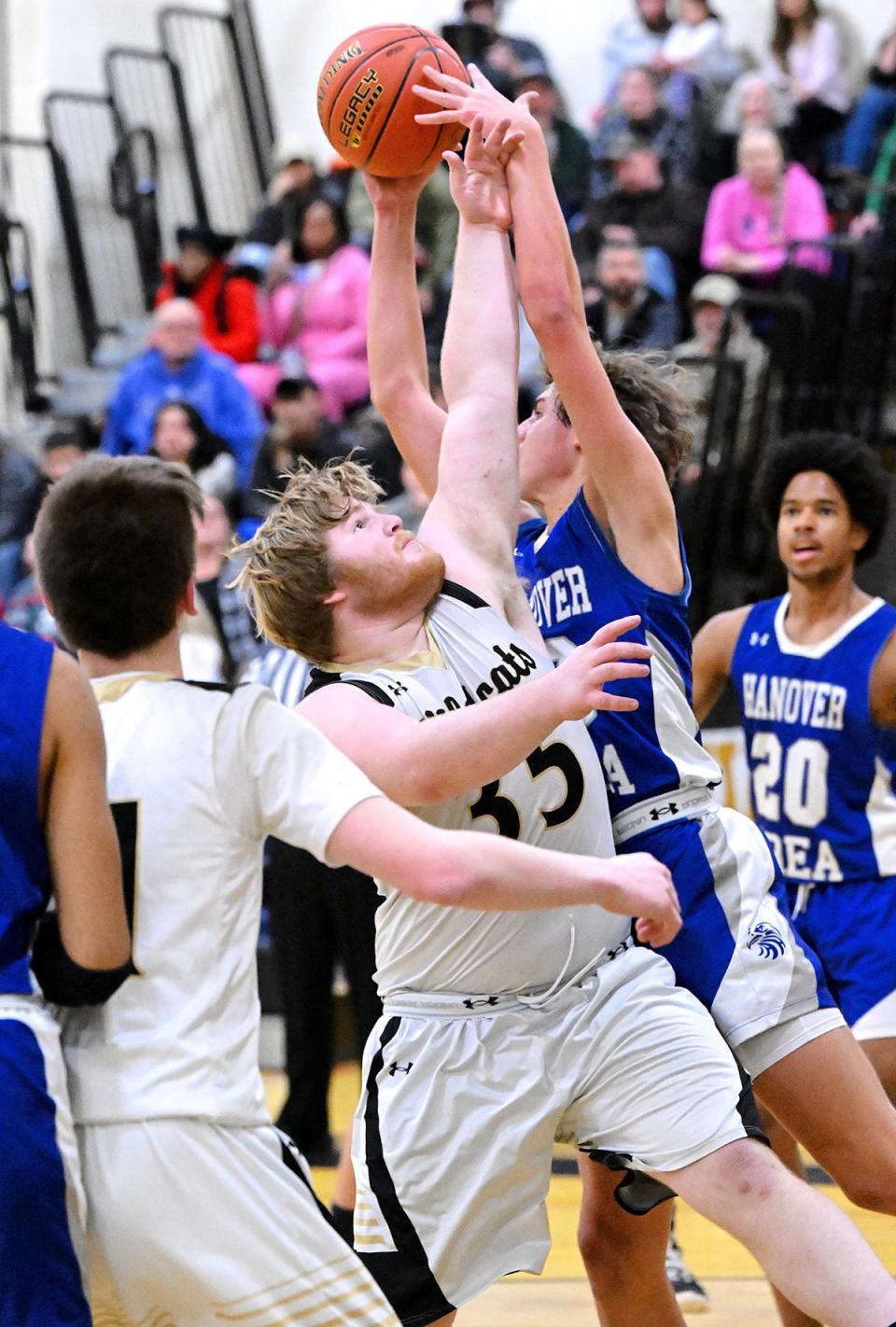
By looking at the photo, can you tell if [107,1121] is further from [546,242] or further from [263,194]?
[263,194]

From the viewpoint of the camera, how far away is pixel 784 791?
443 centimetres

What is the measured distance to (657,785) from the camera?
3268mm

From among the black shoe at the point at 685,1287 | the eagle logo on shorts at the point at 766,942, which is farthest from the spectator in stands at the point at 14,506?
the eagle logo on shorts at the point at 766,942

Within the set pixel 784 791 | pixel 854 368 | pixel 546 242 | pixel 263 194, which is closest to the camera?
pixel 546 242

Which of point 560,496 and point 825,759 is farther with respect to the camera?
point 825,759

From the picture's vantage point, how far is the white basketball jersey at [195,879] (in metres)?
2.37

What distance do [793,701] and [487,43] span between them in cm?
799

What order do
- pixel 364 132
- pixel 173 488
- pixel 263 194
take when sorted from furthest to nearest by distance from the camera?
pixel 263 194, pixel 364 132, pixel 173 488

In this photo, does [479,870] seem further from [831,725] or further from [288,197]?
[288,197]

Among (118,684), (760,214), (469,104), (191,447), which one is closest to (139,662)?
(118,684)

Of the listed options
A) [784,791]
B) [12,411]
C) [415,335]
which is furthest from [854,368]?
[12,411]

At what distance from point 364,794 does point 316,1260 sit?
598 mm

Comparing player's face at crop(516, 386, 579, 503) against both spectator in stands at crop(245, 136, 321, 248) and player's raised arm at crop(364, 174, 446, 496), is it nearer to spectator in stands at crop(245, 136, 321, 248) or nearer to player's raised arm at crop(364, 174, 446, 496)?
player's raised arm at crop(364, 174, 446, 496)

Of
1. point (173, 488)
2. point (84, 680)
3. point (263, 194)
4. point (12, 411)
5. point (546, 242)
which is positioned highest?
point (546, 242)
